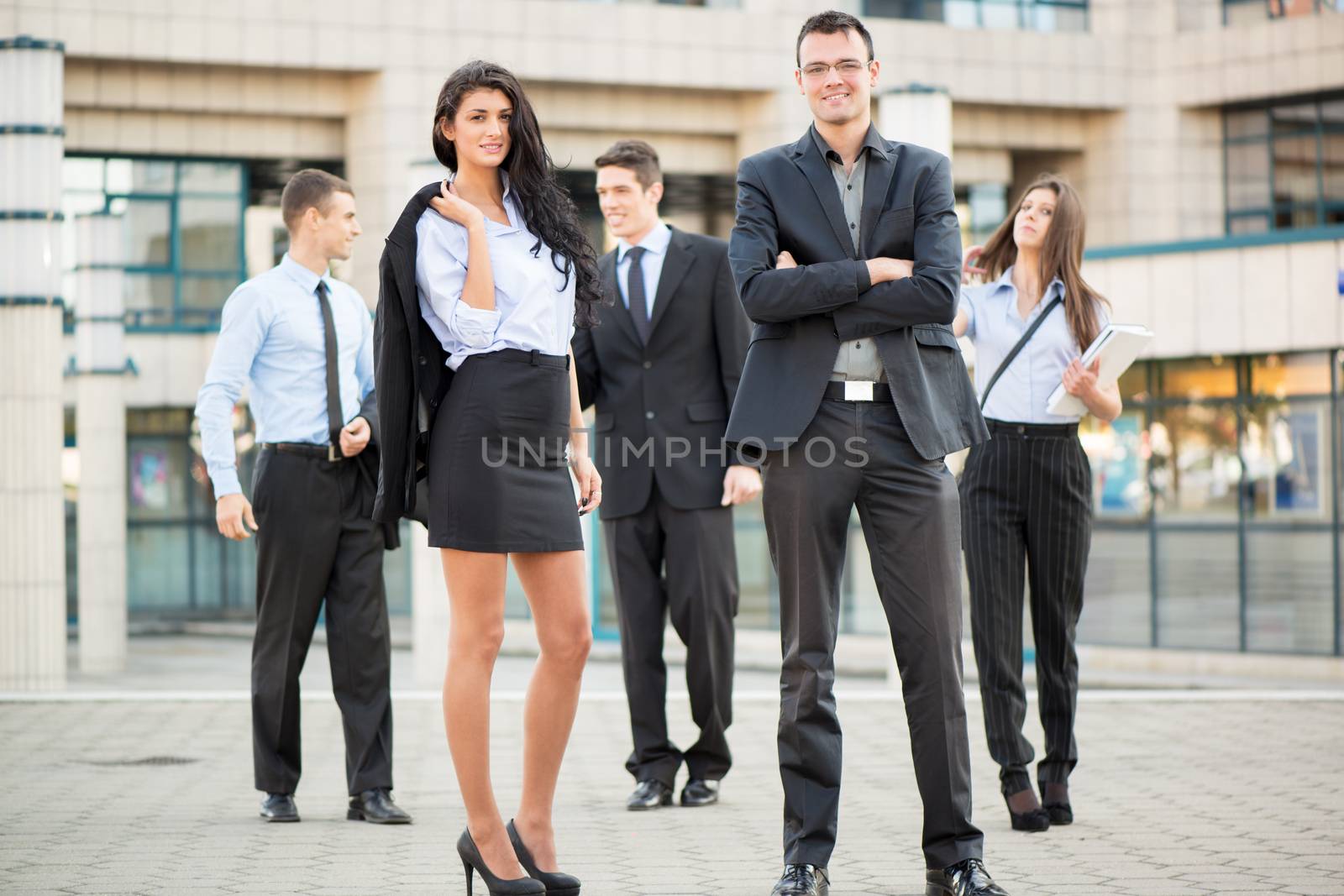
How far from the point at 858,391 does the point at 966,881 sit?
1.31 metres

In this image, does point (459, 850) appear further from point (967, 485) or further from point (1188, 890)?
point (967, 485)

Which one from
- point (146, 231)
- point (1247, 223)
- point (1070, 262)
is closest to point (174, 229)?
point (146, 231)

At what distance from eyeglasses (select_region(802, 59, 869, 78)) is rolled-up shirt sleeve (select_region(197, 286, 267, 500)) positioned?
8.65 ft

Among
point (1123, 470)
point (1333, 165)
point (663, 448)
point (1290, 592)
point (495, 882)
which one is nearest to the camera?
point (495, 882)

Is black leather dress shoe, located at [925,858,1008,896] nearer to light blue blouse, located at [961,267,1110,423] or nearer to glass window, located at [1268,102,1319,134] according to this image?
light blue blouse, located at [961,267,1110,423]

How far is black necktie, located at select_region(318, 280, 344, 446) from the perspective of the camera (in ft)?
21.5

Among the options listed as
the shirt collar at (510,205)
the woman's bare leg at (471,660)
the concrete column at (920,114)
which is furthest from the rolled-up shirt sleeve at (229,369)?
the concrete column at (920,114)

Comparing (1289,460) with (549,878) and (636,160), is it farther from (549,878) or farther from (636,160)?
(549,878)

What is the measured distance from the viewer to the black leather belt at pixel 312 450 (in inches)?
257

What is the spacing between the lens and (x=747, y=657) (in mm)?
17156

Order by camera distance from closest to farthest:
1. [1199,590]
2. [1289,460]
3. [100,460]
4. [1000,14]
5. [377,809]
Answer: [377,809]
[1289,460]
[1199,590]
[100,460]
[1000,14]

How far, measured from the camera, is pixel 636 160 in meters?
7.06

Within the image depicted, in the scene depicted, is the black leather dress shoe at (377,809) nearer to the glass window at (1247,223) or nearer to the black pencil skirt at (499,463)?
the black pencil skirt at (499,463)

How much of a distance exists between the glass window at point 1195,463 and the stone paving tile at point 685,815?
8.68 m
